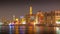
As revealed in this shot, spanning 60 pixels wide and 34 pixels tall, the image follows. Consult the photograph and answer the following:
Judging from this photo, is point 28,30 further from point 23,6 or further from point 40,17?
point 23,6

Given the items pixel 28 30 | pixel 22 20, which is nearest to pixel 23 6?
pixel 22 20

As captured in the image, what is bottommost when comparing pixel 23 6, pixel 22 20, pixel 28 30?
pixel 28 30

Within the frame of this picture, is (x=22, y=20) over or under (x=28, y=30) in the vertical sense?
over

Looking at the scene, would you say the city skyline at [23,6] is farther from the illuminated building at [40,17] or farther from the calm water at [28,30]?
the calm water at [28,30]

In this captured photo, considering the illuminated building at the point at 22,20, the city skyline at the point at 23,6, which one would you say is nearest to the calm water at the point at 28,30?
the illuminated building at the point at 22,20

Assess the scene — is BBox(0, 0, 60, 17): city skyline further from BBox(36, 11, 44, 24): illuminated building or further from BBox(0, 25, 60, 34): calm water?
BBox(0, 25, 60, 34): calm water

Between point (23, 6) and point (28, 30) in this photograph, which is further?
point (23, 6)

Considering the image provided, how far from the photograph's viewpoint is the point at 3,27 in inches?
55.3

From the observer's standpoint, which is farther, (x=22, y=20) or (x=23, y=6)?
(x=23, y=6)

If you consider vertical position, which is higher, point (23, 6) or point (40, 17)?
point (23, 6)

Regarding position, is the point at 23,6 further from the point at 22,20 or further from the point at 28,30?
the point at 28,30

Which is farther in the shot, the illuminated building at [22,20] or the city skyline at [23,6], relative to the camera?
the city skyline at [23,6]

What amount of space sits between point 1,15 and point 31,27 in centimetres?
40

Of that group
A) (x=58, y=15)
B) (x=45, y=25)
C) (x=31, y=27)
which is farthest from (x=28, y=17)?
(x=58, y=15)
